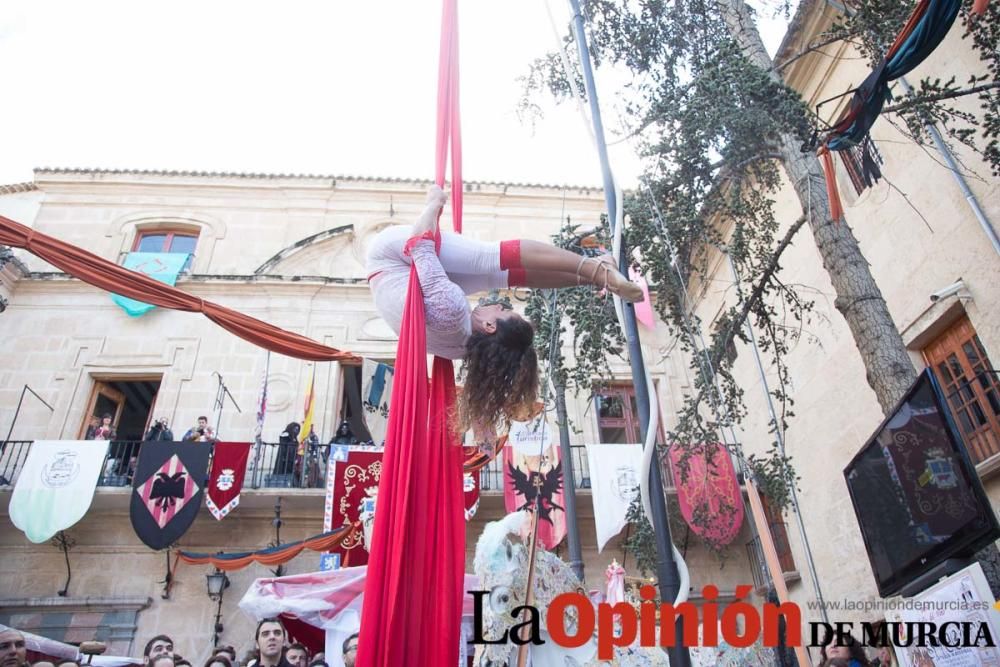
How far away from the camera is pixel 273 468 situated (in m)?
8.55

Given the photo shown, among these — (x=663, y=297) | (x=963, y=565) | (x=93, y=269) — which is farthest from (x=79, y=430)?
(x=963, y=565)

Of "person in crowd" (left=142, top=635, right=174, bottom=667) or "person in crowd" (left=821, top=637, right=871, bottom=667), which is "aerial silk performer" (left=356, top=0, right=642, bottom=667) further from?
"person in crowd" (left=142, top=635, right=174, bottom=667)

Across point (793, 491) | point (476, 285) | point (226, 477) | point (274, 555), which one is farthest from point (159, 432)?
point (476, 285)

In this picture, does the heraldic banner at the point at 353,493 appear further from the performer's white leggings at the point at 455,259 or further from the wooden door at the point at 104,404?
the performer's white leggings at the point at 455,259

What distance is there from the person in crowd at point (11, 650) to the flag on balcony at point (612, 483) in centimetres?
521

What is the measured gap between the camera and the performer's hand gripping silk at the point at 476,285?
171 centimetres

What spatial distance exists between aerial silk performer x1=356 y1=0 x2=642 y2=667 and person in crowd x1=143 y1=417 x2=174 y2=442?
25.0ft

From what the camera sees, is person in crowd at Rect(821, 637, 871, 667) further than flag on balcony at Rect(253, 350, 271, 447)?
No

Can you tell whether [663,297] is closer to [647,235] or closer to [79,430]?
[647,235]

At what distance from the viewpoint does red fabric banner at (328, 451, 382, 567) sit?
725 centimetres

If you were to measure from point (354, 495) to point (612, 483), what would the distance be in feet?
10.1

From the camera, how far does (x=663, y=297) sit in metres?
4.83

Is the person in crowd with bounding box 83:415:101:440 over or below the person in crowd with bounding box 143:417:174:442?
over

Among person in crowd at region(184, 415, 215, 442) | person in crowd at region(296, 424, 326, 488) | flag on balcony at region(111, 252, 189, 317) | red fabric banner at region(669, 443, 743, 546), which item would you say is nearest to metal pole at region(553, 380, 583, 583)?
red fabric banner at region(669, 443, 743, 546)
